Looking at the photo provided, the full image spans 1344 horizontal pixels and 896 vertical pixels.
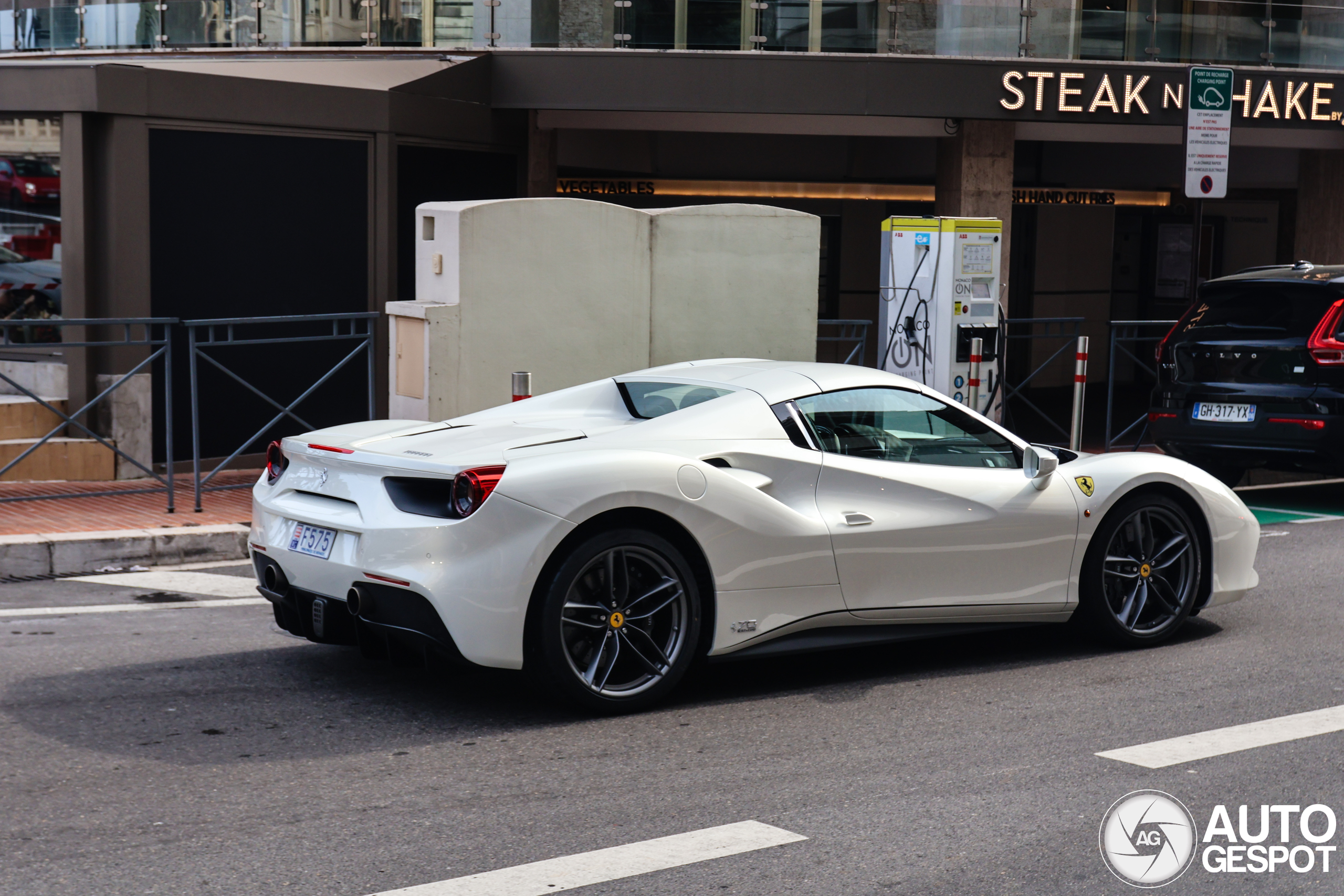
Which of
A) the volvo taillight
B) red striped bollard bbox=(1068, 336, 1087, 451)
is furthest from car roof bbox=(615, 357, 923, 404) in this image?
the volvo taillight

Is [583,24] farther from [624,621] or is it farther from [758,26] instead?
[624,621]

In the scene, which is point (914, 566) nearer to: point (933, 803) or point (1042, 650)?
point (1042, 650)

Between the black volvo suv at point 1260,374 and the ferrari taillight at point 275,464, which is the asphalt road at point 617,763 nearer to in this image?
the ferrari taillight at point 275,464

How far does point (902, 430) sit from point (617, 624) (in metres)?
1.66

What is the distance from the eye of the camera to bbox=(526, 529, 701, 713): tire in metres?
5.60

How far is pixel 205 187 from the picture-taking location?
1218 cm

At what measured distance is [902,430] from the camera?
663 centimetres

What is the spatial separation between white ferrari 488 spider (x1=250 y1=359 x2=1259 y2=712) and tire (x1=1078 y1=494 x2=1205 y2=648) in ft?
0.04

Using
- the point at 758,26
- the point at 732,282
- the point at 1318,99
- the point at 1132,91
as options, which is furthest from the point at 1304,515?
the point at 1318,99

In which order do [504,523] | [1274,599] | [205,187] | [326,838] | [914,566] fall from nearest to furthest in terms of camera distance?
1. [326,838]
2. [504,523]
3. [914,566]
4. [1274,599]
5. [205,187]

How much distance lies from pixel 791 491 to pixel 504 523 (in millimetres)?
1296

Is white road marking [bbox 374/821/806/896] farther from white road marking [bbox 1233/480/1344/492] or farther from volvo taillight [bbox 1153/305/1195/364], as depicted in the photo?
white road marking [bbox 1233/480/1344/492]

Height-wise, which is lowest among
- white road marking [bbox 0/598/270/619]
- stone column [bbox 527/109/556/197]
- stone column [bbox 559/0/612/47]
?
white road marking [bbox 0/598/270/619]

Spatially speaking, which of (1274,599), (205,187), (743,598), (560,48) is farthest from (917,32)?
(743,598)
